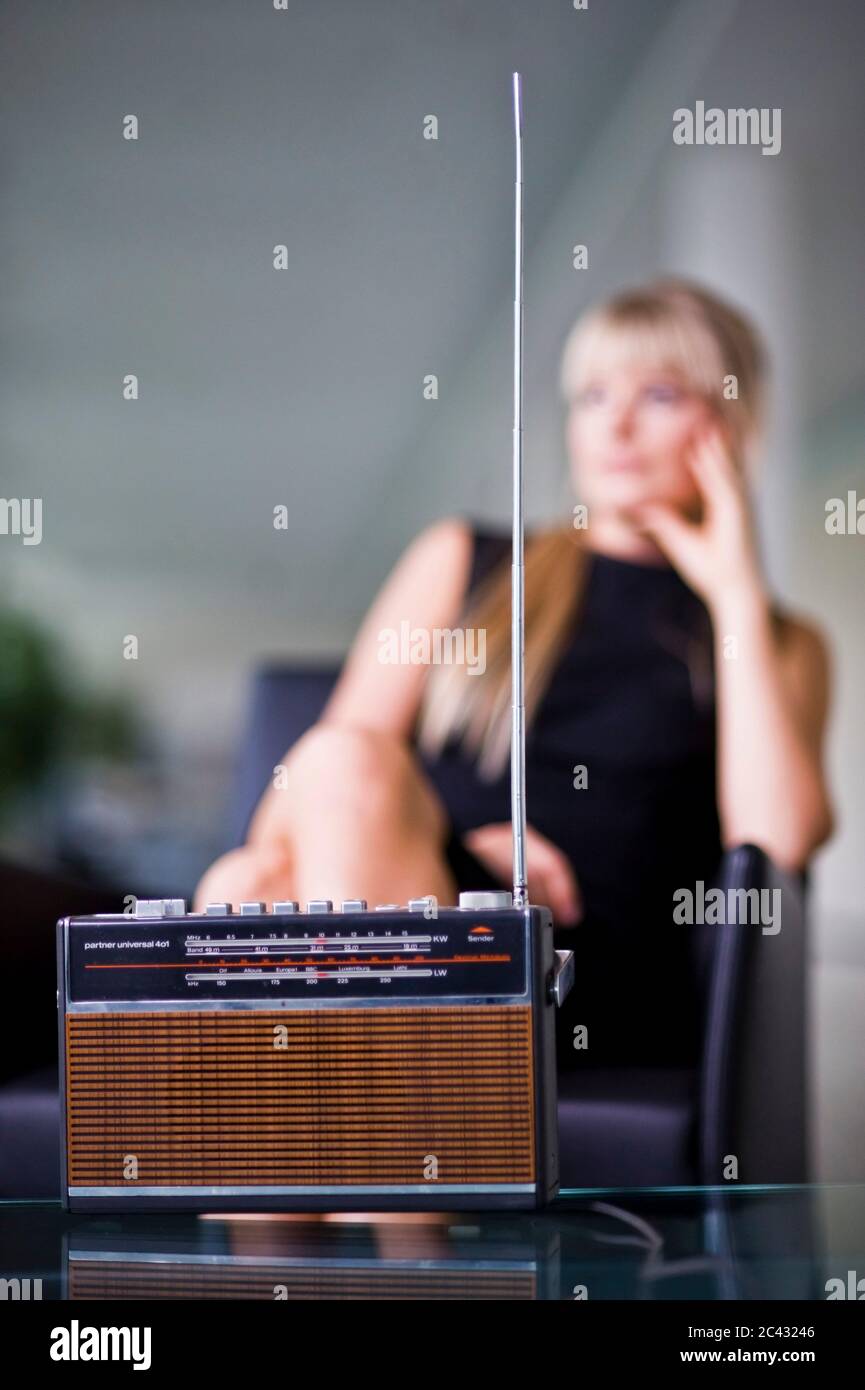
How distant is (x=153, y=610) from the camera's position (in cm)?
312

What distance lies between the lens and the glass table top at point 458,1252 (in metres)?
1.16

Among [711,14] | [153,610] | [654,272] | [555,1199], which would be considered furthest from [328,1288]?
[711,14]

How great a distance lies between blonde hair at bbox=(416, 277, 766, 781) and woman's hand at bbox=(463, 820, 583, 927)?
0.14m

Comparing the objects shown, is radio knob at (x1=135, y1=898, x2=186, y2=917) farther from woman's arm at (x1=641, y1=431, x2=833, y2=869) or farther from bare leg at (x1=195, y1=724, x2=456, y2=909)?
woman's arm at (x1=641, y1=431, x2=833, y2=869)

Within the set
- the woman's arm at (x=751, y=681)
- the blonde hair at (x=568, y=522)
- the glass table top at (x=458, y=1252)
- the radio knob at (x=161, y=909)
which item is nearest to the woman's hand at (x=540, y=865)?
the blonde hair at (x=568, y=522)

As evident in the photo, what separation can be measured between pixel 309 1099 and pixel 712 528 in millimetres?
1950

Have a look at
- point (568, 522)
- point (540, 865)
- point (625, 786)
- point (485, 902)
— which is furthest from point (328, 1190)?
point (568, 522)

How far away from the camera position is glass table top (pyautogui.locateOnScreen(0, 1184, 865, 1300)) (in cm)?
116

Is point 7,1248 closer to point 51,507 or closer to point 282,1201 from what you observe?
point 282,1201

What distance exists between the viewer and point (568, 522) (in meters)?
3.10

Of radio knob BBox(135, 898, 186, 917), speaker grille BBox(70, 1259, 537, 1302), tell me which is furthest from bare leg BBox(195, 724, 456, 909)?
speaker grille BBox(70, 1259, 537, 1302)

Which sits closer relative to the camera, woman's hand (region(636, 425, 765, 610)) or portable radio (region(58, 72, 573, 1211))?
portable radio (region(58, 72, 573, 1211))

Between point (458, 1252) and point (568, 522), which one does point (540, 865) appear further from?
point (458, 1252)

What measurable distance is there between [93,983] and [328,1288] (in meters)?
0.35
